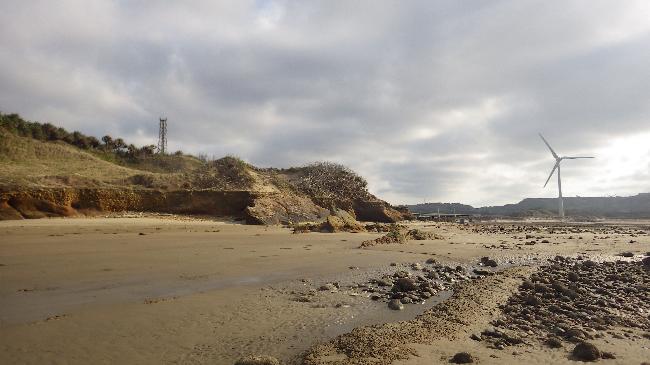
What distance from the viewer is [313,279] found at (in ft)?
27.9

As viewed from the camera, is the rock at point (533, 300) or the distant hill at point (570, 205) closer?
the rock at point (533, 300)

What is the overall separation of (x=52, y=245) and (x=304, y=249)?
7.23 metres

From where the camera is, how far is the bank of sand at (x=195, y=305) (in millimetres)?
4223

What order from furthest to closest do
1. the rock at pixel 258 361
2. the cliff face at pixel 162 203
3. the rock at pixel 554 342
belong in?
the cliff face at pixel 162 203
the rock at pixel 554 342
the rock at pixel 258 361

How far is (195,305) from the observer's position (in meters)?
5.91

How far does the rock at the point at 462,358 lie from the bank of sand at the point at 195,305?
13 centimetres

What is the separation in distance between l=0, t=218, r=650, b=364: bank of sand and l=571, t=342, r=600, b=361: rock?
16 cm

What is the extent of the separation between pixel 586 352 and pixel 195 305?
486 cm

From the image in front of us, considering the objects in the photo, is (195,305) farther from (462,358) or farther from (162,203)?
(162,203)

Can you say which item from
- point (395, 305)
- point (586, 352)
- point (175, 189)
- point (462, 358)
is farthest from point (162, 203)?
point (586, 352)

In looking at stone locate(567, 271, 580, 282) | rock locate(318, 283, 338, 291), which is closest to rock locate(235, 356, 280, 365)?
rock locate(318, 283, 338, 291)

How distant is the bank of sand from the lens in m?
4.22

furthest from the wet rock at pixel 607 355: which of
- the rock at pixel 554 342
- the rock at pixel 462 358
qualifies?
the rock at pixel 462 358

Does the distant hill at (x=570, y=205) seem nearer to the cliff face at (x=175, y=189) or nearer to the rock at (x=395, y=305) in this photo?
the cliff face at (x=175, y=189)
